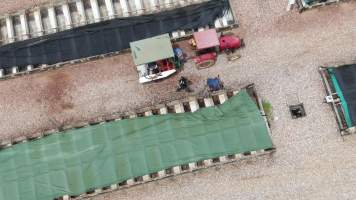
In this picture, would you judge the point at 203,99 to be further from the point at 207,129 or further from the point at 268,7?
the point at 268,7

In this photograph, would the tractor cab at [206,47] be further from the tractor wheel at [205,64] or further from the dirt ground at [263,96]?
the dirt ground at [263,96]

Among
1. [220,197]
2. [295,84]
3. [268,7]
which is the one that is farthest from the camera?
[268,7]

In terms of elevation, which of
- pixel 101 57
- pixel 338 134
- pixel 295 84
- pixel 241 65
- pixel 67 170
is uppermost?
pixel 101 57

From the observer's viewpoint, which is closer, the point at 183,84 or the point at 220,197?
the point at 220,197

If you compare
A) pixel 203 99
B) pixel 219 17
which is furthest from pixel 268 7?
pixel 203 99

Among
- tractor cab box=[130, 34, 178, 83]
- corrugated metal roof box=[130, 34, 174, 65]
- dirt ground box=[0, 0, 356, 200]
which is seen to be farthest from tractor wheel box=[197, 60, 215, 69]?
corrugated metal roof box=[130, 34, 174, 65]

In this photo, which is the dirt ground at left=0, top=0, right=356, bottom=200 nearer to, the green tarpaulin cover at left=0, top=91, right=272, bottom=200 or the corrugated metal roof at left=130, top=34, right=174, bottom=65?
the green tarpaulin cover at left=0, top=91, right=272, bottom=200
